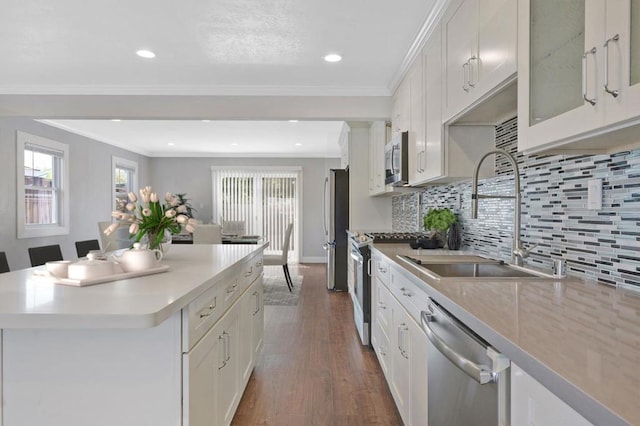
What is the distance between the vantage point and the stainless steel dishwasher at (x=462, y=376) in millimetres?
923

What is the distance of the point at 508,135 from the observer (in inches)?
83.4

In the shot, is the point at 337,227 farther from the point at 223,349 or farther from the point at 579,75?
the point at 579,75

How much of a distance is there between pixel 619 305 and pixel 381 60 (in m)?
2.55

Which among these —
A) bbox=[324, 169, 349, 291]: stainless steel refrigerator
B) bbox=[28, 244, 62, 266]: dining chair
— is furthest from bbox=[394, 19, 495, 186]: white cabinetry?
bbox=[28, 244, 62, 266]: dining chair

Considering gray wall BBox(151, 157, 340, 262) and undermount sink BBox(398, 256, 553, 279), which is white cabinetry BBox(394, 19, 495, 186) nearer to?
undermount sink BBox(398, 256, 553, 279)

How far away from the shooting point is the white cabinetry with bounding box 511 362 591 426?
0.67 meters

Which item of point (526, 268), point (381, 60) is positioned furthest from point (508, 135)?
point (381, 60)

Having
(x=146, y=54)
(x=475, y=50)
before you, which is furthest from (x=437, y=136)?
(x=146, y=54)

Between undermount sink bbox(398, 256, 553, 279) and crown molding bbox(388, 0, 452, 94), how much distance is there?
4.75 ft

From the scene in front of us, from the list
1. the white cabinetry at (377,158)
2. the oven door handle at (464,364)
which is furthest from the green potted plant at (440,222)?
the oven door handle at (464,364)

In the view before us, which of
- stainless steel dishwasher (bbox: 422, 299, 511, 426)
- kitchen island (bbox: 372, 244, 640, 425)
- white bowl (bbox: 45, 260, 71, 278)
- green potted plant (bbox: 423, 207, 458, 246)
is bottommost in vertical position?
stainless steel dishwasher (bbox: 422, 299, 511, 426)

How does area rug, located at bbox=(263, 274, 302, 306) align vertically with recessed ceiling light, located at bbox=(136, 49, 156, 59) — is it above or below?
below

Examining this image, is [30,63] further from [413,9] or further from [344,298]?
[344,298]

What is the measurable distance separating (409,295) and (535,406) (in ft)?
3.53
